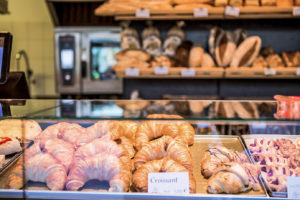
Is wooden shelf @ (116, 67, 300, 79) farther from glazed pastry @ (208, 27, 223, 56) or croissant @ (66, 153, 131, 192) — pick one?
croissant @ (66, 153, 131, 192)

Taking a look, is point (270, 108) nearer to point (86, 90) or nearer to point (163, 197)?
point (163, 197)

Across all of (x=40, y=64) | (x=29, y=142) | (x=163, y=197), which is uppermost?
(x=40, y=64)

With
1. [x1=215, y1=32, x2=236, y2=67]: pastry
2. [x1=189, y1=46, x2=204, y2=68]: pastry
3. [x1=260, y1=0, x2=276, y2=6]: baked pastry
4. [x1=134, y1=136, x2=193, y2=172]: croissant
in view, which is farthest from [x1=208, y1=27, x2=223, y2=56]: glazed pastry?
[x1=134, y1=136, x2=193, y2=172]: croissant

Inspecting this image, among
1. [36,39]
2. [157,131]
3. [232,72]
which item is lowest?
[157,131]

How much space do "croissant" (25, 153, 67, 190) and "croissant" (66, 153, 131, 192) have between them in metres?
0.03

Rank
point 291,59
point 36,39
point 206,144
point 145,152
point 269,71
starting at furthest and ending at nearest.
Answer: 1. point 36,39
2. point 291,59
3. point 269,71
4. point 206,144
5. point 145,152

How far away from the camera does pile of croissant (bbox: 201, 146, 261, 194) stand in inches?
36.0

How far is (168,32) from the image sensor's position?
273 cm

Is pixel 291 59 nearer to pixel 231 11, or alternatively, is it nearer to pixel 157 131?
pixel 231 11

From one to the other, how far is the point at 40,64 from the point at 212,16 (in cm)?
234

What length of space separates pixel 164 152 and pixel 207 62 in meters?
1.61

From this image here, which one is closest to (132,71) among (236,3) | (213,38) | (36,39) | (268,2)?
(213,38)

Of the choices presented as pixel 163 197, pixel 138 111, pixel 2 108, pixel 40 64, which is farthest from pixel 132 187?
pixel 40 64

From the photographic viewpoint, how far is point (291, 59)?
2.46 metres
